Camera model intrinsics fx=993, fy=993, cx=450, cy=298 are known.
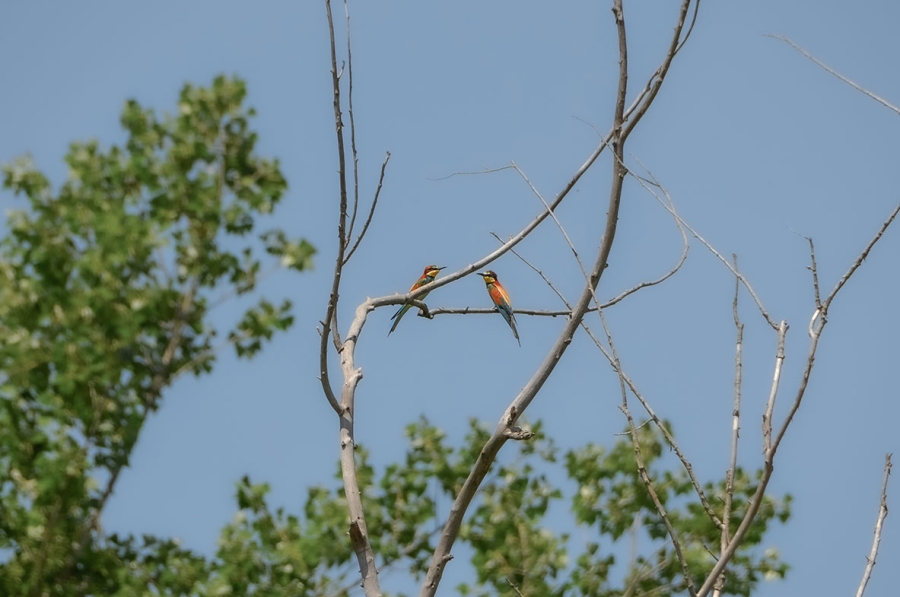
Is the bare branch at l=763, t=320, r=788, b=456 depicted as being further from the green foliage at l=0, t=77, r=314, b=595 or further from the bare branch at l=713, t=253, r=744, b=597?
the green foliage at l=0, t=77, r=314, b=595

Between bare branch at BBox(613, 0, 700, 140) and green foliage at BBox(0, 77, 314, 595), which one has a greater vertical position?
green foliage at BBox(0, 77, 314, 595)

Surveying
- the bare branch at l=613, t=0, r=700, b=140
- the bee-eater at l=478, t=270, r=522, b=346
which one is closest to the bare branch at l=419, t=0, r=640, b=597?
the bare branch at l=613, t=0, r=700, b=140

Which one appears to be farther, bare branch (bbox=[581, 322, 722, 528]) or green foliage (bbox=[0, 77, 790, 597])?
green foliage (bbox=[0, 77, 790, 597])

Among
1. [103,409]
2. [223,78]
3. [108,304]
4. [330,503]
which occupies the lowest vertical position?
[330,503]

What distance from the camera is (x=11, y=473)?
10305 mm

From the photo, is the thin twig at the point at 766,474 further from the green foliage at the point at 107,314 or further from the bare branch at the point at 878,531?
the green foliage at the point at 107,314

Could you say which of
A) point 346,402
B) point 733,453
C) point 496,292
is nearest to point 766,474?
point 733,453

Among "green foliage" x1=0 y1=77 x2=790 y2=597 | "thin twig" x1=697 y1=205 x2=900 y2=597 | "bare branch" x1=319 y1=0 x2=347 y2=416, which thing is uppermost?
"green foliage" x1=0 y1=77 x2=790 y2=597

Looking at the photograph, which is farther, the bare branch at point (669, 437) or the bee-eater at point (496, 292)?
the bee-eater at point (496, 292)

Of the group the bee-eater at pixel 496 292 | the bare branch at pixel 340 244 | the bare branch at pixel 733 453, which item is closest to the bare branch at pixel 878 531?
the bare branch at pixel 733 453

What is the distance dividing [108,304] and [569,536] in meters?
5.53

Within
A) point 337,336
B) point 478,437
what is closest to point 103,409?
point 478,437

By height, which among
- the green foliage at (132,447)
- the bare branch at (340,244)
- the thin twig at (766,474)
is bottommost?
the thin twig at (766,474)

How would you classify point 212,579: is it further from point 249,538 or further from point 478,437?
point 478,437
